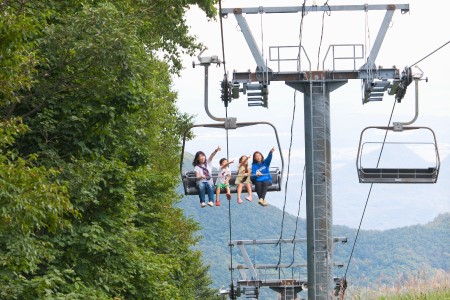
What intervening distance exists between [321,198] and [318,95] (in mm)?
1836

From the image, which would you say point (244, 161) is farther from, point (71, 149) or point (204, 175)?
point (71, 149)

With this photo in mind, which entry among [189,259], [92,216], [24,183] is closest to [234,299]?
[189,259]

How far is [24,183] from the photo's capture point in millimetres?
15320

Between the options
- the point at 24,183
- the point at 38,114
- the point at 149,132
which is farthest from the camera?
the point at 149,132

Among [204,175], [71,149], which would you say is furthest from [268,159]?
[71,149]

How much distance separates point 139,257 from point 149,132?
15.5 metres

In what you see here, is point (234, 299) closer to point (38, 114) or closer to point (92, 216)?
point (92, 216)

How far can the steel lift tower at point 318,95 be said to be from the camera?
69.5 feet

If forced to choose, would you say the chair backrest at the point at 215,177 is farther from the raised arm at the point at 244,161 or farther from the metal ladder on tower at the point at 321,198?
the metal ladder on tower at the point at 321,198

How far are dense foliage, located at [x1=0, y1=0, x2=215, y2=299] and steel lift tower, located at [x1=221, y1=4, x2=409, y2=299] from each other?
6.85ft

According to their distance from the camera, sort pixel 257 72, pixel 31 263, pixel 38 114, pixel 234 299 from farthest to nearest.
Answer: pixel 234 299, pixel 257 72, pixel 38 114, pixel 31 263

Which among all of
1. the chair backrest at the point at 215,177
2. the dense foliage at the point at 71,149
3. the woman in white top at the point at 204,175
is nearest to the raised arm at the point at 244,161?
the chair backrest at the point at 215,177

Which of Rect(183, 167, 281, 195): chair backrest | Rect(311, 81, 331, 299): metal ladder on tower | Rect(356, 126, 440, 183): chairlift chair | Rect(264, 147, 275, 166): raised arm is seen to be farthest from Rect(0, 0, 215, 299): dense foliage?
Rect(356, 126, 440, 183): chairlift chair

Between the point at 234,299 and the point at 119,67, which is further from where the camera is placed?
the point at 234,299
